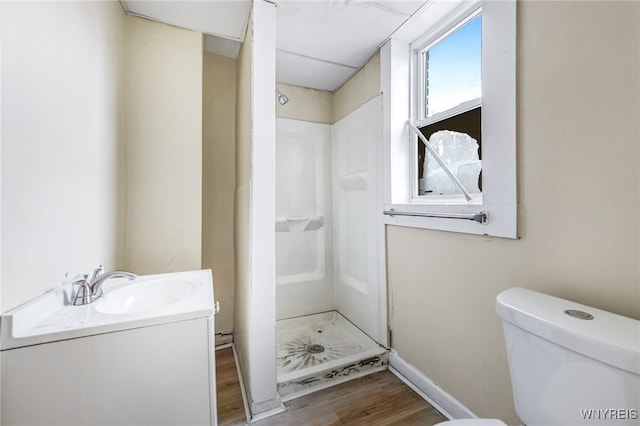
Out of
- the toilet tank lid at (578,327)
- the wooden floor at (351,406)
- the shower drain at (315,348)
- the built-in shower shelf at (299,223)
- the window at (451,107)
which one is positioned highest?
the window at (451,107)

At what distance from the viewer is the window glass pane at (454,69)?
134cm

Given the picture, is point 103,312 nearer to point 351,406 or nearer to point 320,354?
point 351,406

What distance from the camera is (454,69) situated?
1468 millimetres

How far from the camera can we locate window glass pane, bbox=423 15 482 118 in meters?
1.34

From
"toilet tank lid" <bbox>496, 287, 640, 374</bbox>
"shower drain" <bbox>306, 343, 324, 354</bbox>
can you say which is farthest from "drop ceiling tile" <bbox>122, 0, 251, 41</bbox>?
"shower drain" <bbox>306, 343, 324, 354</bbox>

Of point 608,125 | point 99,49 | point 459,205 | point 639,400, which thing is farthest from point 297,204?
point 639,400

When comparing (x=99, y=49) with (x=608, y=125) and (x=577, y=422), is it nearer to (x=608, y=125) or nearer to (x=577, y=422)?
(x=608, y=125)

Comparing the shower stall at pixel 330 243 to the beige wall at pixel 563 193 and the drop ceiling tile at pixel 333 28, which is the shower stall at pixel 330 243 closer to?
the drop ceiling tile at pixel 333 28

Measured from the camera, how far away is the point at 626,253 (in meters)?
0.76

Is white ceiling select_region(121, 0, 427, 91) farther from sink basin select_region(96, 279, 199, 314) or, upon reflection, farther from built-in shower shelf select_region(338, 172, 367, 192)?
sink basin select_region(96, 279, 199, 314)

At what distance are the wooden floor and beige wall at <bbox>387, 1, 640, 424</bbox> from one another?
0.24m

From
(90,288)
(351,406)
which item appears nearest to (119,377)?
(90,288)

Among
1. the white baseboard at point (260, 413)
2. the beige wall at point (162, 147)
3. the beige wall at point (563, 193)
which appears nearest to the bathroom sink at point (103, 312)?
the beige wall at point (162, 147)

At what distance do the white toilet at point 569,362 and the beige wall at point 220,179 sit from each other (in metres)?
1.68
